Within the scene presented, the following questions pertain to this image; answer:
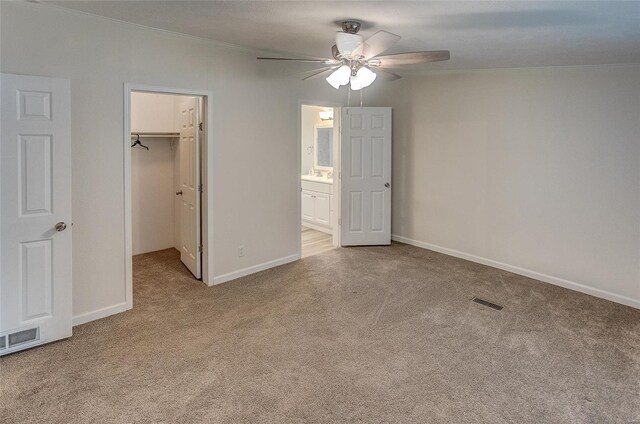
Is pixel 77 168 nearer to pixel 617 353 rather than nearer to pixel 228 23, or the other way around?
pixel 228 23

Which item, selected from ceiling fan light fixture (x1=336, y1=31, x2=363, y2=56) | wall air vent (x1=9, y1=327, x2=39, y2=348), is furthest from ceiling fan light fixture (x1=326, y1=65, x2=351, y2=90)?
wall air vent (x1=9, y1=327, x2=39, y2=348)

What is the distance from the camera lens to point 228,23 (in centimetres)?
337

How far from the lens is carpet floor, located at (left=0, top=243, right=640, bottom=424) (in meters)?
2.37

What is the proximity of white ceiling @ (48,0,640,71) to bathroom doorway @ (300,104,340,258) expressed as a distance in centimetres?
227

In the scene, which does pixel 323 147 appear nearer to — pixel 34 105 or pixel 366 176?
pixel 366 176

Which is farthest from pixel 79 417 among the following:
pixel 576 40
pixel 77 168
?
pixel 576 40

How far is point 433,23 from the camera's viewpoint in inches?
122

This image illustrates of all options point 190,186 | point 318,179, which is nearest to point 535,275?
point 318,179

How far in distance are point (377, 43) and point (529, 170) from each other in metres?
2.82

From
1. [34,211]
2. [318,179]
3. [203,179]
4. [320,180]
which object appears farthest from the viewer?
[318,179]

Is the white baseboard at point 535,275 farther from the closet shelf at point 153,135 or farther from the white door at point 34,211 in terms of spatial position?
the white door at point 34,211

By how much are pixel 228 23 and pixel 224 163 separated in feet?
4.75

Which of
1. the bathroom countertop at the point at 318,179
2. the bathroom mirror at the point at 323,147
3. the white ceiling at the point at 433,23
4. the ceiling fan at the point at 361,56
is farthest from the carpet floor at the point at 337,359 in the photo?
the bathroom mirror at the point at 323,147

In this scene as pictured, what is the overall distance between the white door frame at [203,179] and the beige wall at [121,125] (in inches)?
1.8
